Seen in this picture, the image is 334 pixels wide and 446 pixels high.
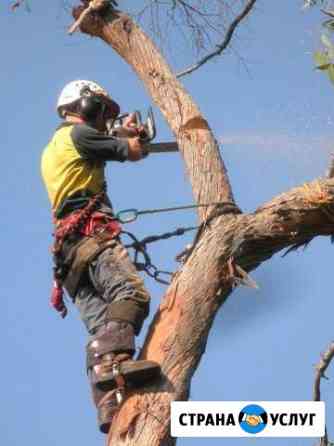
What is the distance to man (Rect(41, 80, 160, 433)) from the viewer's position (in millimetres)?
3820

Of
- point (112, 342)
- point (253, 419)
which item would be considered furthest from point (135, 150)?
point (253, 419)

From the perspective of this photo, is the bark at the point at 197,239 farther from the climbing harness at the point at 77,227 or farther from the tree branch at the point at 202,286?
the climbing harness at the point at 77,227

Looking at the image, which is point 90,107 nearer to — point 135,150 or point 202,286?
point 135,150

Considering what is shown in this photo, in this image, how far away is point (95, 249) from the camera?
4.12 m

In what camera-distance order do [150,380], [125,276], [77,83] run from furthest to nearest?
[77,83]
[125,276]
[150,380]

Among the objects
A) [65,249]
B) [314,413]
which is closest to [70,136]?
[65,249]

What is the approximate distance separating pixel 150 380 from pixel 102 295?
1.73 feet

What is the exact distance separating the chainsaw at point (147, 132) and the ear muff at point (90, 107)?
0.40 ft

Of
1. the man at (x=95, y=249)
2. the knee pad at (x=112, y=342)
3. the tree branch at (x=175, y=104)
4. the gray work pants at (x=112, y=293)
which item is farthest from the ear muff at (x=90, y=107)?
the knee pad at (x=112, y=342)

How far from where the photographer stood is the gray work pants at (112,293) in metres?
3.93

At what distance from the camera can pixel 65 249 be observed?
4.24 metres

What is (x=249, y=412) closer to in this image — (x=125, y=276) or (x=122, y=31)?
(x=125, y=276)

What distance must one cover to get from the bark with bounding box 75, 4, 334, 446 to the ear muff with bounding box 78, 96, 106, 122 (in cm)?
30

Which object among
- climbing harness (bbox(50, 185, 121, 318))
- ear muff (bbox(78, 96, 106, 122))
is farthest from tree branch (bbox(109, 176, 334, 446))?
ear muff (bbox(78, 96, 106, 122))
